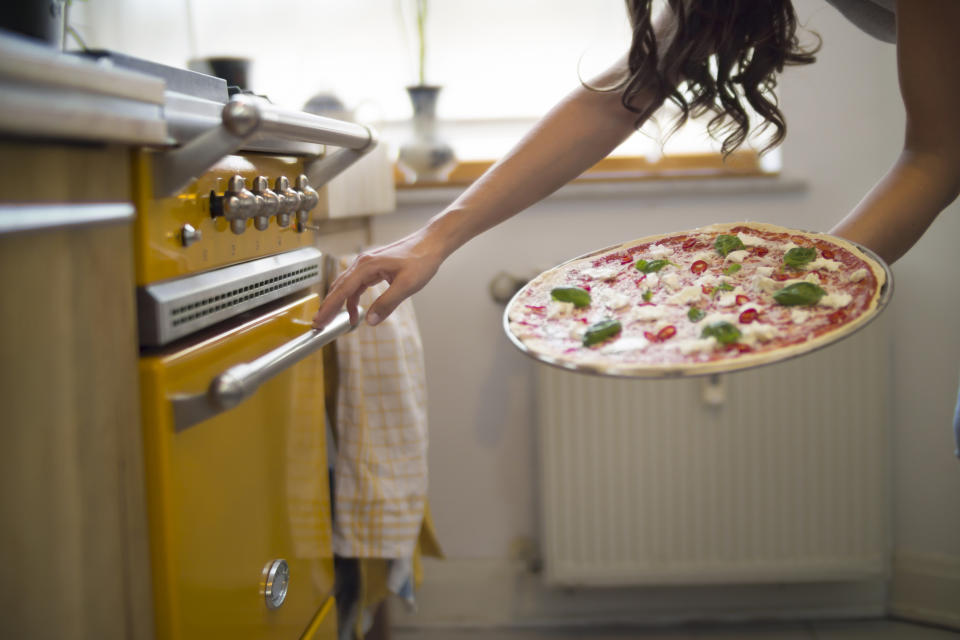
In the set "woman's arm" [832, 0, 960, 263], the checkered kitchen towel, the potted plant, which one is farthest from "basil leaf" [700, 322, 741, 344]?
the potted plant

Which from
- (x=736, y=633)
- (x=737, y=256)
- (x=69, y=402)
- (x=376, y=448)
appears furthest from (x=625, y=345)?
(x=736, y=633)

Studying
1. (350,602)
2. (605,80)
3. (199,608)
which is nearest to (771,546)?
(350,602)

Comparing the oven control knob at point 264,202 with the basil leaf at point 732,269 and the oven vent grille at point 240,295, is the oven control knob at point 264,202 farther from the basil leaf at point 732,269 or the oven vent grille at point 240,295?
the basil leaf at point 732,269

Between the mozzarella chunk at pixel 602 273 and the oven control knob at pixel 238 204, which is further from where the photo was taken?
the mozzarella chunk at pixel 602 273

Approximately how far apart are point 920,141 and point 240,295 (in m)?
0.84

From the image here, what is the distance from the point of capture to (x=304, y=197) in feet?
3.47

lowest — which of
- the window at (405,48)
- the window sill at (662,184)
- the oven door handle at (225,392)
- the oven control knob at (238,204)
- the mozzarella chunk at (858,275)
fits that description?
the oven door handle at (225,392)

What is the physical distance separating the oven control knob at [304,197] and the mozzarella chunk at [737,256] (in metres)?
0.53

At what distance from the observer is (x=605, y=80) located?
44.1 inches

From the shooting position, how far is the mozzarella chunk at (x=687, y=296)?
0.90 m

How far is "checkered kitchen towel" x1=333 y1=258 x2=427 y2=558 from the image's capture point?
128 centimetres

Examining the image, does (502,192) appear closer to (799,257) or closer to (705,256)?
(705,256)

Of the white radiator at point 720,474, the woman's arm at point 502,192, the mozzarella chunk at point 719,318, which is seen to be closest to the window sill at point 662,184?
the white radiator at point 720,474

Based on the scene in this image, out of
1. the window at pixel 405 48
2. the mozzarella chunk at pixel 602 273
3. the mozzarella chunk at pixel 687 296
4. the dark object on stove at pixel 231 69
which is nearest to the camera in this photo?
the mozzarella chunk at pixel 687 296
